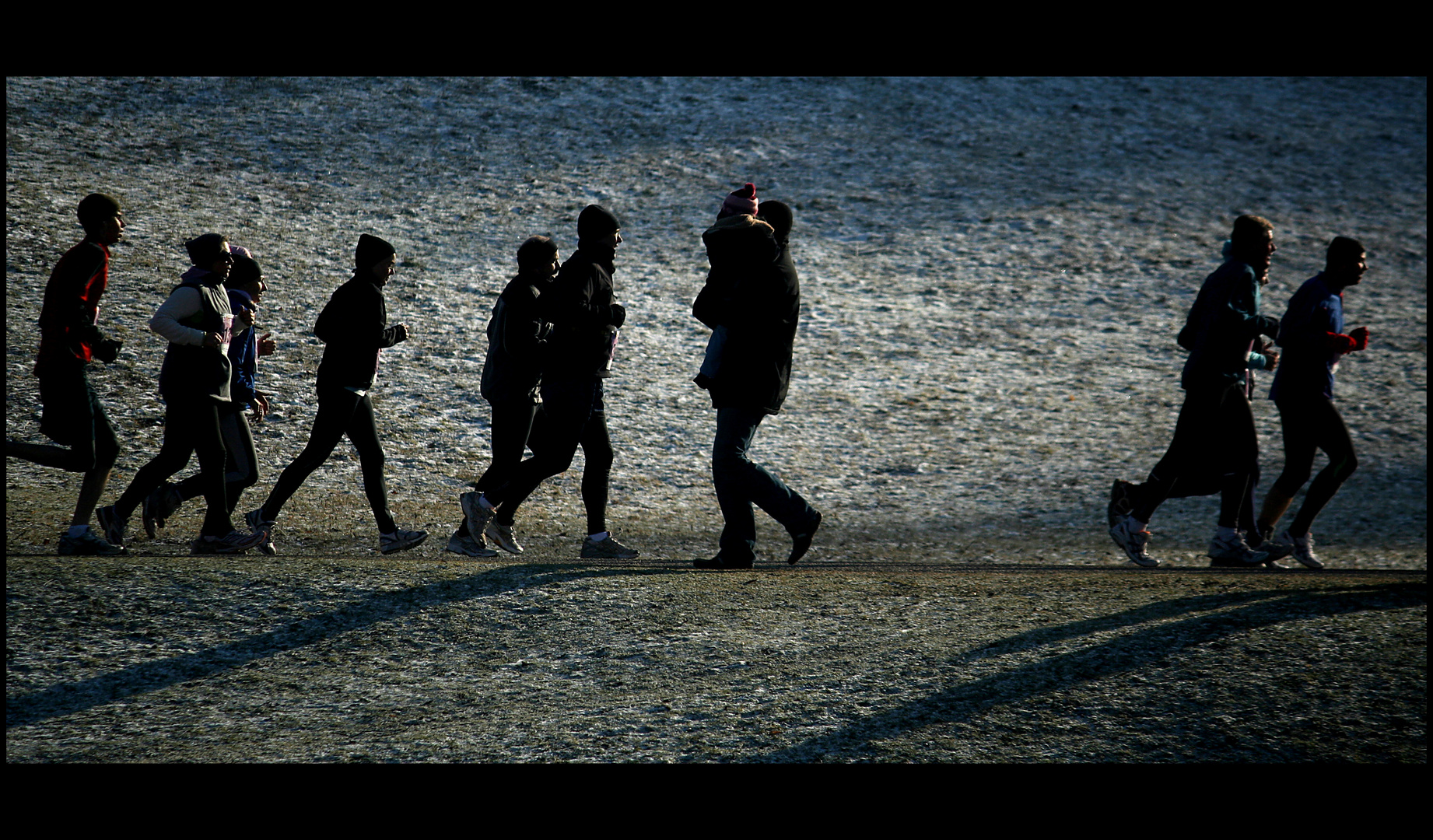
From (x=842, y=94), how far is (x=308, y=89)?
9.99 meters

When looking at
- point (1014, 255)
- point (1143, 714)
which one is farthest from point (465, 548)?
point (1014, 255)

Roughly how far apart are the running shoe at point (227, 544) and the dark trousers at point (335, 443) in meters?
0.16

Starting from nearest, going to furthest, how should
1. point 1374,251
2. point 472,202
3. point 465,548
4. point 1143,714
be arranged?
point 1143,714 → point 465,548 → point 472,202 → point 1374,251

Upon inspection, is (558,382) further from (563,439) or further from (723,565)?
(723,565)

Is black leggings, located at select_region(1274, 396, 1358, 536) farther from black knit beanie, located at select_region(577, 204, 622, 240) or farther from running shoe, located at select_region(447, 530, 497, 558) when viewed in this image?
running shoe, located at select_region(447, 530, 497, 558)

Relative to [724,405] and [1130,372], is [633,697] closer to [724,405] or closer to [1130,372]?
[724,405]

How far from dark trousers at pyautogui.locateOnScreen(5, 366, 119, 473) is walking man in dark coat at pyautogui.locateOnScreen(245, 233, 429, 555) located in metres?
0.92

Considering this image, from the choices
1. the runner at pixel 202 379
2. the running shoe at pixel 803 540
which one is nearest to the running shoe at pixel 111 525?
the runner at pixel 202 379

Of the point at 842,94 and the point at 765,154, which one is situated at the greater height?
the point at 842,94

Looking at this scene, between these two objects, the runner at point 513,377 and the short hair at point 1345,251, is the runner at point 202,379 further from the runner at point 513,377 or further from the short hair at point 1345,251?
the short hair at point 1345,251

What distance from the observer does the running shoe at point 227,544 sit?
6.31m

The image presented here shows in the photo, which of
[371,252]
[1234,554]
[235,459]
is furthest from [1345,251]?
[235,459]

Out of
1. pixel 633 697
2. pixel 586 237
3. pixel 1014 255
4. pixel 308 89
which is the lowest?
pixel 633 697

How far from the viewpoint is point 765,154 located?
17.9 meters
